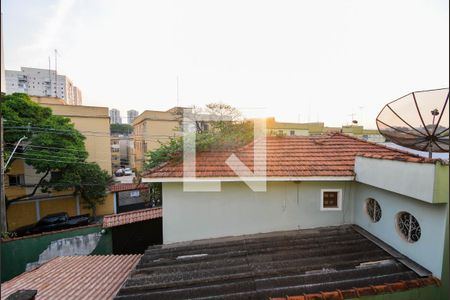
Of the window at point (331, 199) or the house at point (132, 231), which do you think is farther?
the house at point (132, 231)

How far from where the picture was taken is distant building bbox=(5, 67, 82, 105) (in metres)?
38.9

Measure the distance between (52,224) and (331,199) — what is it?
61.4 ft

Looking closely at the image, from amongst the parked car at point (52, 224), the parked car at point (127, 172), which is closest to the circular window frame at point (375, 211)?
the parked car at point (52, 224)

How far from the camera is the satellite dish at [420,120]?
4.96m

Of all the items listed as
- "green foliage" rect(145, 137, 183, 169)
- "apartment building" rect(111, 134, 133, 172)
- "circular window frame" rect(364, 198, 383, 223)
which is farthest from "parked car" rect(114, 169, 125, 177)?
"circular window frame" rect(364, 198, 383, 223)

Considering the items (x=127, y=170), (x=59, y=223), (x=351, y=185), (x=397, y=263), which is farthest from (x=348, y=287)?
(x=127, y=170)

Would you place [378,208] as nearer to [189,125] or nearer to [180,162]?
[180,162]

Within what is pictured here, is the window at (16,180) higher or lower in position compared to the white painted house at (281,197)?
lower

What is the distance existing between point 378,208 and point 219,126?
24.4 feet

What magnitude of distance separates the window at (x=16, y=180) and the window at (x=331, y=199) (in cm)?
2154

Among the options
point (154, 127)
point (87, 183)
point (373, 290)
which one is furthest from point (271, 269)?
point (154, 127)

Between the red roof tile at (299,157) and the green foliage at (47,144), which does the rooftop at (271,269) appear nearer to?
the red roof tile at (299,157)

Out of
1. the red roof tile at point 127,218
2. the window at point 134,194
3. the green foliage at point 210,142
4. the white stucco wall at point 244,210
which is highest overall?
the green foliage at point 210,142

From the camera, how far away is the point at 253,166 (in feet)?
23.1
